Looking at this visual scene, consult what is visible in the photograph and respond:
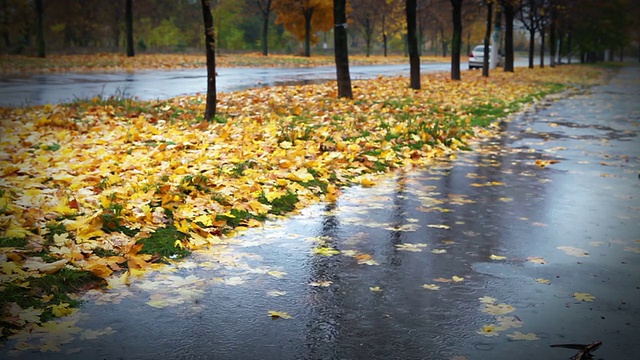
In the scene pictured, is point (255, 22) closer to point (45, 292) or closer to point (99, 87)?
point (99, 87)

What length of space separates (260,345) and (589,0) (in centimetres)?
4777

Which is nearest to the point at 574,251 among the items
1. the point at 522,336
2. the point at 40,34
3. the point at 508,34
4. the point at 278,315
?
the point at 522,336

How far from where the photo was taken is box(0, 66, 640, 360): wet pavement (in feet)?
10.5

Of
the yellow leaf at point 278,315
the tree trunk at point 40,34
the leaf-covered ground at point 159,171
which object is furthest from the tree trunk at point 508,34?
the yellow leaf at point 278,315

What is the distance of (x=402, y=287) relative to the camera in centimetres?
400

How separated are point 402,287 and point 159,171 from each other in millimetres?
3696

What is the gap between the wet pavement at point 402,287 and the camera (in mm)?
3195

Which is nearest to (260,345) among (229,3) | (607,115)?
(607,115)

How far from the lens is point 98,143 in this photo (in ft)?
27.7

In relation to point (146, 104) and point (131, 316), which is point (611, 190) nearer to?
point (131, 316)

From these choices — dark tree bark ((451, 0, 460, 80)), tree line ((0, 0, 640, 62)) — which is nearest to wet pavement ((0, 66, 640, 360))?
dark tree bark ((451, 0, 460, 80))

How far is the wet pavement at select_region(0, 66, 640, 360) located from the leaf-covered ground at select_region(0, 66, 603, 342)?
1.00 ft

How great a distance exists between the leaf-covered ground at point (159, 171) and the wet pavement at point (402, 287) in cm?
31

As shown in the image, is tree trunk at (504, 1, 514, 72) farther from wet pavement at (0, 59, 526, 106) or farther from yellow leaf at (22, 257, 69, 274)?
yellow leaf at (22, 257, 69, 274)
